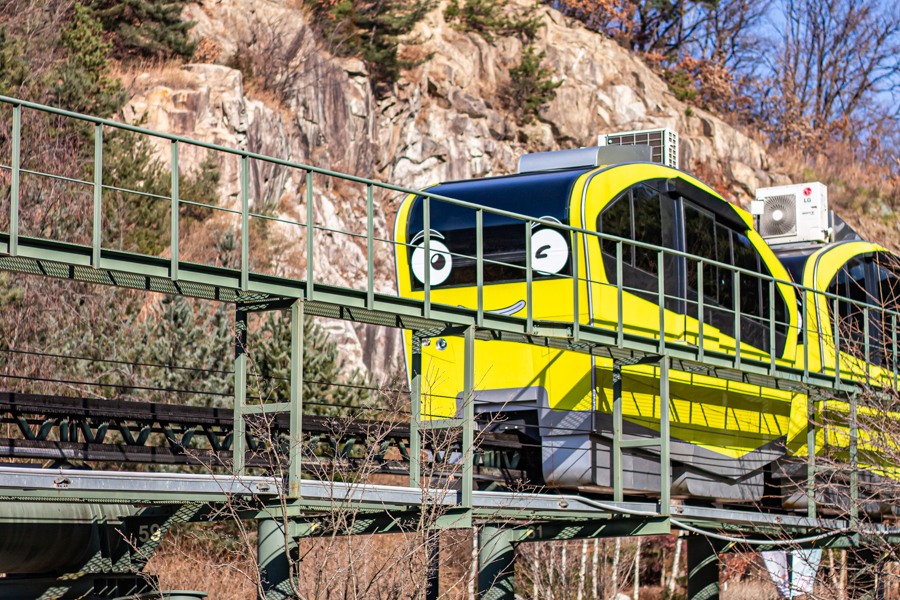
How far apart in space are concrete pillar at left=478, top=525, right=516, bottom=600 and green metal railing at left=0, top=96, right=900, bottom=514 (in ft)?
4.60

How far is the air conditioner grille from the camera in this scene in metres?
17.4

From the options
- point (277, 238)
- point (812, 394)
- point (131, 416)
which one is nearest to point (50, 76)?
point (277, 238)

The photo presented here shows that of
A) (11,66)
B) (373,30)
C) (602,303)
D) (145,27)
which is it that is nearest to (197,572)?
(602,303)

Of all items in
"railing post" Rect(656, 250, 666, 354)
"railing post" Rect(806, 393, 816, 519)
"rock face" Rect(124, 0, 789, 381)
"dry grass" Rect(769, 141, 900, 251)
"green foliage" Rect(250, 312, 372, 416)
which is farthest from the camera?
"dry grass" Rect(769, 141, 900, 251)

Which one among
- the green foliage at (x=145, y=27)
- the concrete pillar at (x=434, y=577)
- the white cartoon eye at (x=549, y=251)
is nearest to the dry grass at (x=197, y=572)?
the concrete pillar at (x=434, y=577)

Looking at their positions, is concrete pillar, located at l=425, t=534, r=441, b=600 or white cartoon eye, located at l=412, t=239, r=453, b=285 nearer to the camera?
concrete pillar, located at l=425, t=534, r=441, b=600

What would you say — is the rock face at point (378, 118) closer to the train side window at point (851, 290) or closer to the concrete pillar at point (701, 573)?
the concrete pillar at point (701, 573)

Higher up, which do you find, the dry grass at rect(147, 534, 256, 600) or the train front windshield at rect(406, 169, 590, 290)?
the train front windshield at rect(406, 169, 590, 290)

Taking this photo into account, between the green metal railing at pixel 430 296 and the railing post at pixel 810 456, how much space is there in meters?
0.06

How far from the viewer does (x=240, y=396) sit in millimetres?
9266

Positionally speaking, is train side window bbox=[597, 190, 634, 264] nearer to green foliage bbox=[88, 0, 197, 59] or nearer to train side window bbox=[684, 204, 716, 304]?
train side window bbox=[684, 204, 716, 304]

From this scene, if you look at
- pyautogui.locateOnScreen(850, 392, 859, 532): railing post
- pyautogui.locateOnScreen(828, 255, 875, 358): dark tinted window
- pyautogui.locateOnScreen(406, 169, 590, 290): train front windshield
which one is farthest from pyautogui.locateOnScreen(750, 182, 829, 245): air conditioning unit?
pyautogui.locateOnScreen(406, 169, 590, 290): train front windshield

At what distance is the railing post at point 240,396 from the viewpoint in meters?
8.95

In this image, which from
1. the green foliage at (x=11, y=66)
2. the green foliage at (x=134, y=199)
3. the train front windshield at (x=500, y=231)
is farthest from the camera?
the green foliage at (x=11, y=66)
